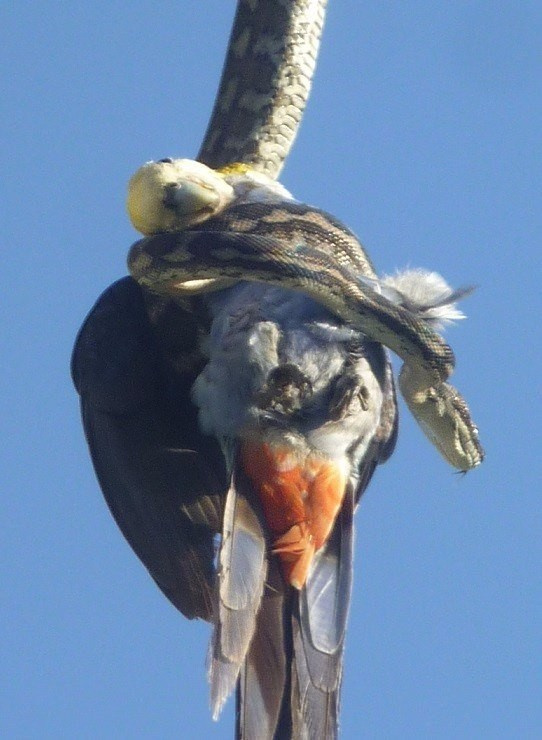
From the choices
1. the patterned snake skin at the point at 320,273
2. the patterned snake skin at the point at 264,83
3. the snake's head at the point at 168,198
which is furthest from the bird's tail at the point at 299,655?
the patterned snake skin at the point at 264,83

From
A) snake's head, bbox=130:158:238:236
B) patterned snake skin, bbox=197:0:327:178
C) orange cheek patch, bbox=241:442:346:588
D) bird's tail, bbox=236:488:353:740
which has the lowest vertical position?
bird's tail, bbox=236:488:353:740

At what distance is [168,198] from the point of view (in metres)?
6.59

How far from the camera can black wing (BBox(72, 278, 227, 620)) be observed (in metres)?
6.57

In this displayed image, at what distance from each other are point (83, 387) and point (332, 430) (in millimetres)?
1044

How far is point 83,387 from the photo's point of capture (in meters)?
6.72

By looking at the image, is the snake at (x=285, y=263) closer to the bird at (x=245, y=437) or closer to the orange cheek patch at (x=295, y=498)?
the bird at (x=245, y=437)

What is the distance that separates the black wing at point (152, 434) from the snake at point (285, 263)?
252mm

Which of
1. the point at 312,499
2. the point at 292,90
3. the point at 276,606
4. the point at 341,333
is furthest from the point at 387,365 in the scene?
the point at 292,90

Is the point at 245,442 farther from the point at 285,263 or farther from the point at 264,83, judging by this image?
the point at 264,83

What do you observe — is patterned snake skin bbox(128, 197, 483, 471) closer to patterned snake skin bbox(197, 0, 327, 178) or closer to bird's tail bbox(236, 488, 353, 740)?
bird's tail bbox(236, 488, 353, 740)

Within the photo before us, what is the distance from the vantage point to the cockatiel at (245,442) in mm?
5766

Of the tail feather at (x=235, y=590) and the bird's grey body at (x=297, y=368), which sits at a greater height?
the bird's grey body at (x=297, y=368)

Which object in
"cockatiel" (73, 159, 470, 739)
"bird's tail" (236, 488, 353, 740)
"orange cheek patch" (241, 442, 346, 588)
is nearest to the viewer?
"bird's tail" (236, 488, 353, 740)

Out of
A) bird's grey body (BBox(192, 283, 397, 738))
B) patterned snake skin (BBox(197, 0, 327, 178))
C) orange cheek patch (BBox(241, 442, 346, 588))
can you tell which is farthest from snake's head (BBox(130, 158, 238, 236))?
patterned snake skin (BBox(197, 0, 327, 178))
